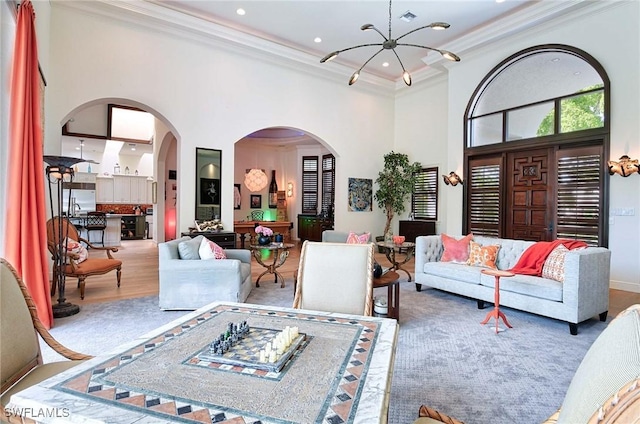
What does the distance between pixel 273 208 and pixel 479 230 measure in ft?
24.1

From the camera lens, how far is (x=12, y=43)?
3117 mm

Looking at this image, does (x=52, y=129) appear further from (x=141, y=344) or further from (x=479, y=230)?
(x=479, y=230)

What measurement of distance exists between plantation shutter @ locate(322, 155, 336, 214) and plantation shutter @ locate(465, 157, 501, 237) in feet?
15.2

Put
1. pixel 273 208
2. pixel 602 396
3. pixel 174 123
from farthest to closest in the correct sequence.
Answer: pixel 273 208
pixel 174 123
pixel 602 396

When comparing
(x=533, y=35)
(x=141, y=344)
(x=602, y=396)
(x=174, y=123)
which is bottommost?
(x=141, y=344)

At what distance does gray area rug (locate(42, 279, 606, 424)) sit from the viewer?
7.14ft

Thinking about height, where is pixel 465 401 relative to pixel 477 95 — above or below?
below

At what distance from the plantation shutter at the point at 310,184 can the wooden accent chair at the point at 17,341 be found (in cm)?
993

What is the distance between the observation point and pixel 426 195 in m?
8.48

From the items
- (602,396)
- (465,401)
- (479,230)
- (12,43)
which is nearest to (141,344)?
(602,396)

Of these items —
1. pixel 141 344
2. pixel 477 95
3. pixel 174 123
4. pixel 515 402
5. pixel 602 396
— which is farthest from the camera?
pixel 477 95

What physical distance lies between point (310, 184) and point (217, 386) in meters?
10.7

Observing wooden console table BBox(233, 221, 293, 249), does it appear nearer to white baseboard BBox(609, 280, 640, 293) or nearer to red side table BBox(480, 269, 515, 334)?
red side table BBox(480, 269, 515, 334)

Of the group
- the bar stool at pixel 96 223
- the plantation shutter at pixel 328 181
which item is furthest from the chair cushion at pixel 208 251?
Answer: the bar stool at pixel 96 223
